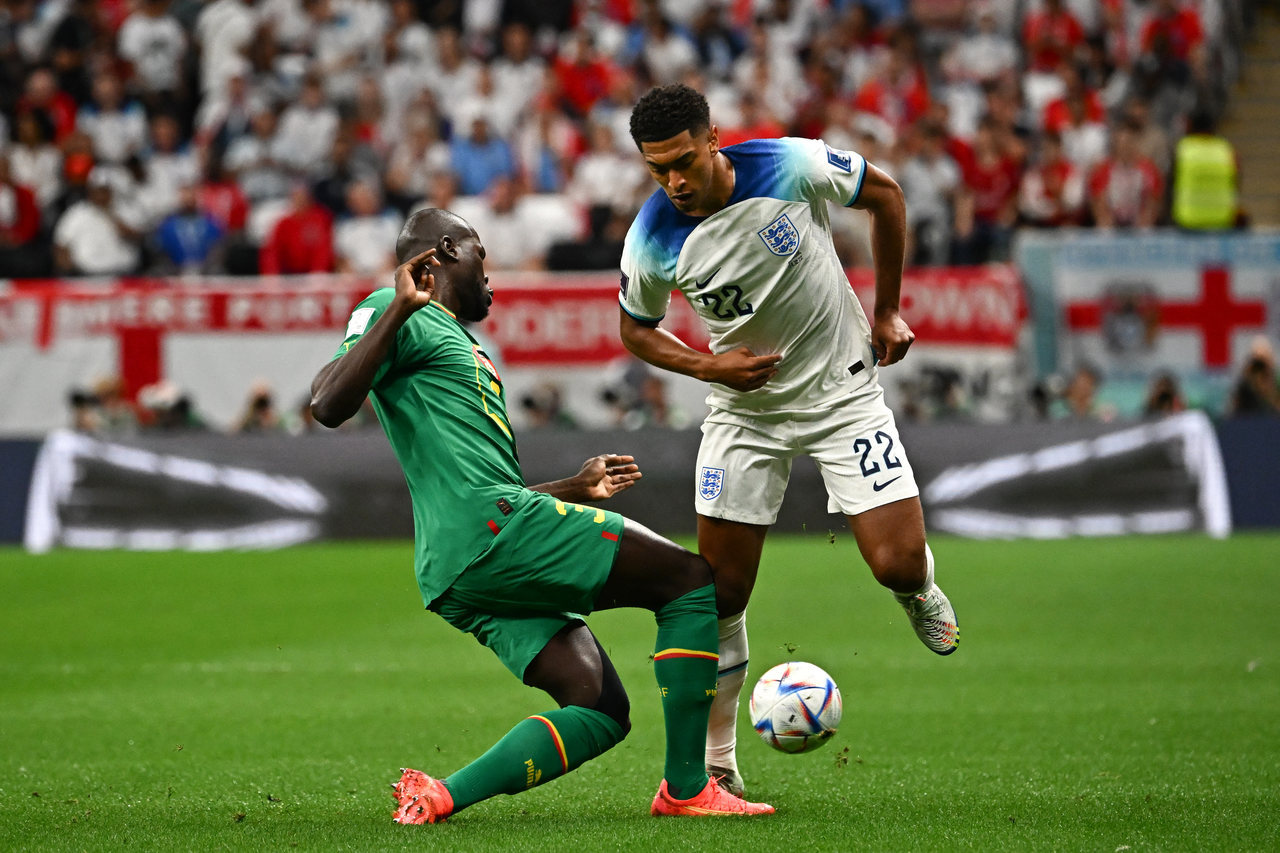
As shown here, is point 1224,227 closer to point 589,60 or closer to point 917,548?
point 589,60

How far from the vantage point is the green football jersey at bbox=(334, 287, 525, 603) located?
492cm

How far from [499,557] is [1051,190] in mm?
14273

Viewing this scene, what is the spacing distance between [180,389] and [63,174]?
14.9 feet

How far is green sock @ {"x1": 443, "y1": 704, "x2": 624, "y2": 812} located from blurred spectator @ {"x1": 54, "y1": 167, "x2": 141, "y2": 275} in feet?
47.8

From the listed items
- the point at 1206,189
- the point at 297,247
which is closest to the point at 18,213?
the point at 297,247

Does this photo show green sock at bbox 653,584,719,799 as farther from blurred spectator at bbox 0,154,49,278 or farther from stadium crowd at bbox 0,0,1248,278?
blurred spectator at bbox 0,154,49,278

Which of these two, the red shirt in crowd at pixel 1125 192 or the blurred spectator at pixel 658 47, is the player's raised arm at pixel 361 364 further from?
the blurred spectator at pixel 658 47

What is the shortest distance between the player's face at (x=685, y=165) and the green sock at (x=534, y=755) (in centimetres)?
185

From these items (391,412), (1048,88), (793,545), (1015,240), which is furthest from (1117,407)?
(391,412)

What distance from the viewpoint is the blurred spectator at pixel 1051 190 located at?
17406 mm

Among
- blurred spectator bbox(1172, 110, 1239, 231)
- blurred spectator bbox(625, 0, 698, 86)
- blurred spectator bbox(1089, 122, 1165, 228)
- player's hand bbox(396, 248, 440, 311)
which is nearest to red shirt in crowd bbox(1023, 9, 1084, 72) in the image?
blurred spectator bbox(1089, 122, 1165, 228)

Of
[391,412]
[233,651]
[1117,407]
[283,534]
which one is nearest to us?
[391,412]

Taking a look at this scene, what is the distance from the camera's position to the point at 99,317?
54.3 feet

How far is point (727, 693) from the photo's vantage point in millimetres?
6051
